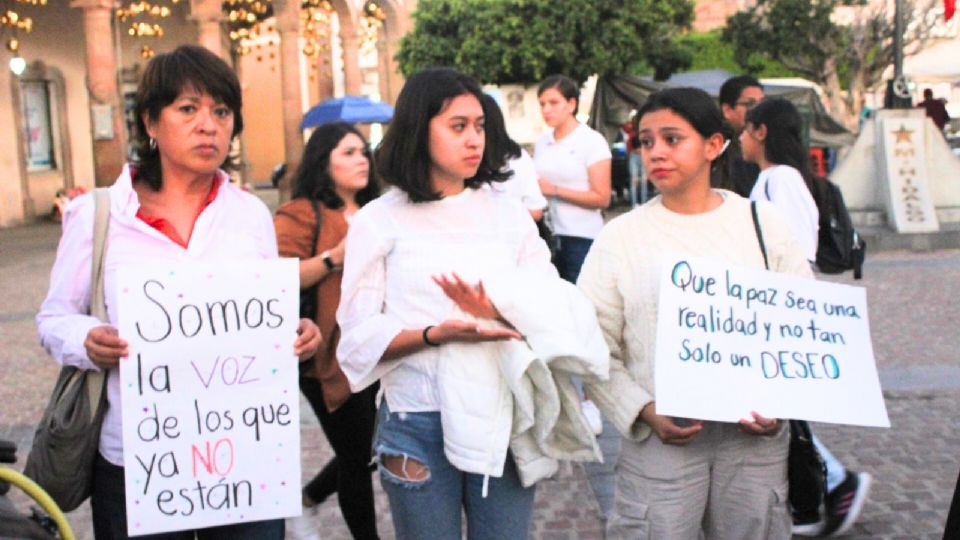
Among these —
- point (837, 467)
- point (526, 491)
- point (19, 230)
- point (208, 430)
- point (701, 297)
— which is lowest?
point (19, 230)

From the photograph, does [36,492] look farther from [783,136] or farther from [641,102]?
[641,102]

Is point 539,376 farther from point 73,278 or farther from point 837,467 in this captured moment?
point 837,467

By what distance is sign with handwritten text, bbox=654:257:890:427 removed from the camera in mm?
3143

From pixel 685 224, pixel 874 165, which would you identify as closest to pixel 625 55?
pixel 874 165

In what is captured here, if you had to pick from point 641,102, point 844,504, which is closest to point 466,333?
point 844,504

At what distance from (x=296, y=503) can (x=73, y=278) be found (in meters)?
0.77

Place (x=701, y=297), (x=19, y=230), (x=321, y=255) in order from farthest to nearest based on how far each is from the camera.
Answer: (x=19, y=230)
(x=321, y=255)
(x=701, y=297)

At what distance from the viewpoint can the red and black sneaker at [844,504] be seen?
16.9 feet

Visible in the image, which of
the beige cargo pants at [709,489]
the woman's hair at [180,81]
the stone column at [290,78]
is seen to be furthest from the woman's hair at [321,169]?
the stone column at [290,78]

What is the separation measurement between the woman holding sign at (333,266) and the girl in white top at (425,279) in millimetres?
1188

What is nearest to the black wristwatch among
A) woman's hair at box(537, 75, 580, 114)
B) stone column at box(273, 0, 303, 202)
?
woman's hair at box(537, 75, 580, 114)

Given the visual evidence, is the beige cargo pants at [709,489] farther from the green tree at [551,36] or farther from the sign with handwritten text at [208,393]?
the green tree at [551,36]

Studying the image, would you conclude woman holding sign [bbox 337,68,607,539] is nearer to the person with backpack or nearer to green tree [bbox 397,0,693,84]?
the person with backpack

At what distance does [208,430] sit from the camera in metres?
2.98
